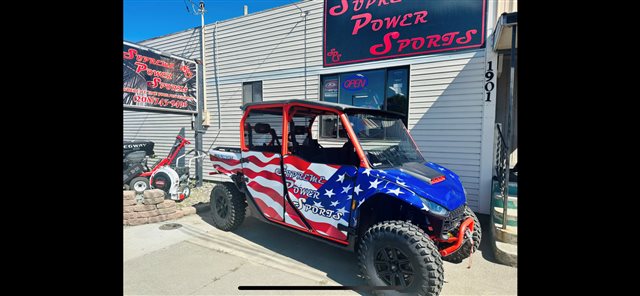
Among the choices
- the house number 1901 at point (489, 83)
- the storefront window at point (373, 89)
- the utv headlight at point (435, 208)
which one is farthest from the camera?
the storefront window at point (373, 89)

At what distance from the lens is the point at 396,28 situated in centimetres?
602

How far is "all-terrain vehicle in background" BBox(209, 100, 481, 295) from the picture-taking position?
2566 millimetres

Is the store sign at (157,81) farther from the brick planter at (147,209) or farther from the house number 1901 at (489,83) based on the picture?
the house number 1901 at (489,83)


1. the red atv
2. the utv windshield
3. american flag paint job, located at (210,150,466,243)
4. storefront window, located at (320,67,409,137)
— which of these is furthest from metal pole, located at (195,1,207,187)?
the utv windshield

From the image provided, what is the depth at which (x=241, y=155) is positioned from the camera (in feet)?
13.7

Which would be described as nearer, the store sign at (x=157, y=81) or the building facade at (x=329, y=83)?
the building facade at (x=329, y=83)

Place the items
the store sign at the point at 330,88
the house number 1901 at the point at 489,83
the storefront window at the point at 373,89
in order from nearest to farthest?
the house number 1901 at the point at 489,83, the storefront window at the point at 373,89, the store sign at the point at 330,88

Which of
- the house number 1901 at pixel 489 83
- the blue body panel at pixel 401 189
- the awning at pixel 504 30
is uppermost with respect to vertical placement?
the awning at pixel 504 30

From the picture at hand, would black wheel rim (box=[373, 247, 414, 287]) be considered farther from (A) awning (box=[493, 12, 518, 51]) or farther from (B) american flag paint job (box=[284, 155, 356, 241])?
(A) awning (box=[493, 12, 518, 51])

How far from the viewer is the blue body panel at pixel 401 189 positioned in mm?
2586

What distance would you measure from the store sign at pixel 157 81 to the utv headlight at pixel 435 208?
6.29m

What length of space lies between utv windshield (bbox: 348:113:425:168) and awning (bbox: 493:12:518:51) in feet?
6.12

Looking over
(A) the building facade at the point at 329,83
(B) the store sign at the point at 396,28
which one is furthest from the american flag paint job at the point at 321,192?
(B) the store sign at the point at 396,28

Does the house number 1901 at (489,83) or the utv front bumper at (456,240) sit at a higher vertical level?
the house number 1901 at (489,83)
